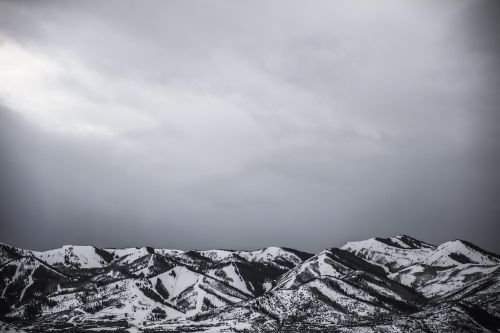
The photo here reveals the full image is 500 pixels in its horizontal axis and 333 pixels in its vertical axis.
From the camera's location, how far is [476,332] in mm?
199500

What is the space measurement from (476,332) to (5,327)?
195087 millimetres

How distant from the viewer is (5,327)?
187750 millimetres
